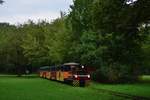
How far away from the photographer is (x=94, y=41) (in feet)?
182

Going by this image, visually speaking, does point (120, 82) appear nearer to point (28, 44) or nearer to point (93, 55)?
point (93, 55)

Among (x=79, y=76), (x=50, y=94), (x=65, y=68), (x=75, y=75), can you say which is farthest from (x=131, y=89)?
(x=65, y=68)

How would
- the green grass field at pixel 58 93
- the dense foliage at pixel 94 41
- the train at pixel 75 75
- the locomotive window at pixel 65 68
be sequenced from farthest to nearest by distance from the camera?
the locomotive window at pixel 65 68, the train at pixel 75 75, the dense foliage at pixel 94 41, the green grass field at pixel 58 93

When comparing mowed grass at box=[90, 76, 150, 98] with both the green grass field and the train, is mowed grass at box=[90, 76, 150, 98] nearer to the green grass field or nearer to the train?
the green grass field

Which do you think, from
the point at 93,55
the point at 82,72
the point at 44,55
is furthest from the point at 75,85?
the point at 44,55

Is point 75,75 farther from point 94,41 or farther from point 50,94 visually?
point 50,94

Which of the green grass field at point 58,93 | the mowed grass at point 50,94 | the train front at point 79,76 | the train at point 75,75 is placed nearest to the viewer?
the mowed grass at point 50,94

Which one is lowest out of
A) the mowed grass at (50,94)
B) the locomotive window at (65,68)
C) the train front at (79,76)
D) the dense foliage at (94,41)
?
the mowed grass at (50,94)

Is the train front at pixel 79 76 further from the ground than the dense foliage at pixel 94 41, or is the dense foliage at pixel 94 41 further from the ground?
the dense foliage at pixel 94 41

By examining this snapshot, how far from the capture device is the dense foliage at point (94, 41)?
103 ft

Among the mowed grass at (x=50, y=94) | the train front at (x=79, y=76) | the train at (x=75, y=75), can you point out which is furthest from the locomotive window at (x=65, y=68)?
the mowed grass at (x=50, y=94)

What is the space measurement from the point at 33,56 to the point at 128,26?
187ft

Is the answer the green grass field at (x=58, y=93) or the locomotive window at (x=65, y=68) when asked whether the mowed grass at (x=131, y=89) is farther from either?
the locomotive window at (x=65, y=68)

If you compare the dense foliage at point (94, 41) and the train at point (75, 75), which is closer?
the dense foliage at point (94, 41)
